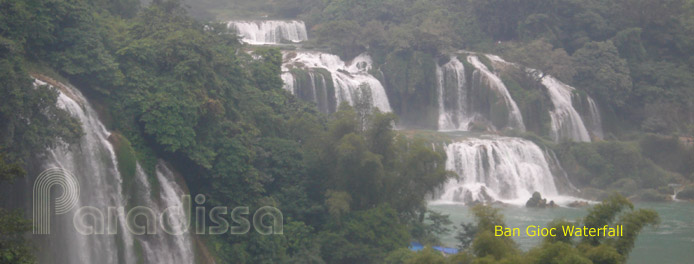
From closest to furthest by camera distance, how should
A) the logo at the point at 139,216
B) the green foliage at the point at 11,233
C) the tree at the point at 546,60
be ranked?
the green foliage at the point at 11,233, the logo at the point at 139,216, the tree at the point at 546,60

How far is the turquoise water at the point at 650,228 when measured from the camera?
66.9 ft

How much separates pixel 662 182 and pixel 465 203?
9.60 metres

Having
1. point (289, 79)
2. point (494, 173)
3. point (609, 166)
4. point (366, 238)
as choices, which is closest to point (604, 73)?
point (609, 166)

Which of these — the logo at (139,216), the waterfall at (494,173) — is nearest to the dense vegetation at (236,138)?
the logo at (139,216)

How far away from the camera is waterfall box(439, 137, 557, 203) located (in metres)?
28.8

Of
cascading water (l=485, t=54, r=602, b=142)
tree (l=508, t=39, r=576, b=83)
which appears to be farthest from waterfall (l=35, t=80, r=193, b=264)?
tree (l=508, t=39, r=576, b=83)

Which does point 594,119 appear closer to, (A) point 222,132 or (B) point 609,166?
(B) point 609,166

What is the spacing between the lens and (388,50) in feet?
121

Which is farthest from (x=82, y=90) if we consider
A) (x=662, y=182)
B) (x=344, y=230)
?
(x=662, y=182)

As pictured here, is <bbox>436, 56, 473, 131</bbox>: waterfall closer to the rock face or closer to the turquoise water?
the rock face

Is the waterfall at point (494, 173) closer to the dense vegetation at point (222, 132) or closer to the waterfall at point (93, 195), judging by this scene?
the dense vegetation at point (222, 132)

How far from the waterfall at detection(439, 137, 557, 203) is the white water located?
16.0 feet

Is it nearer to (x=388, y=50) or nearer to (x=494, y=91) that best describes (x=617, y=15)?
(x=494, y=91)

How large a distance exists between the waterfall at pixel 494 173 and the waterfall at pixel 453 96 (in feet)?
18.8
